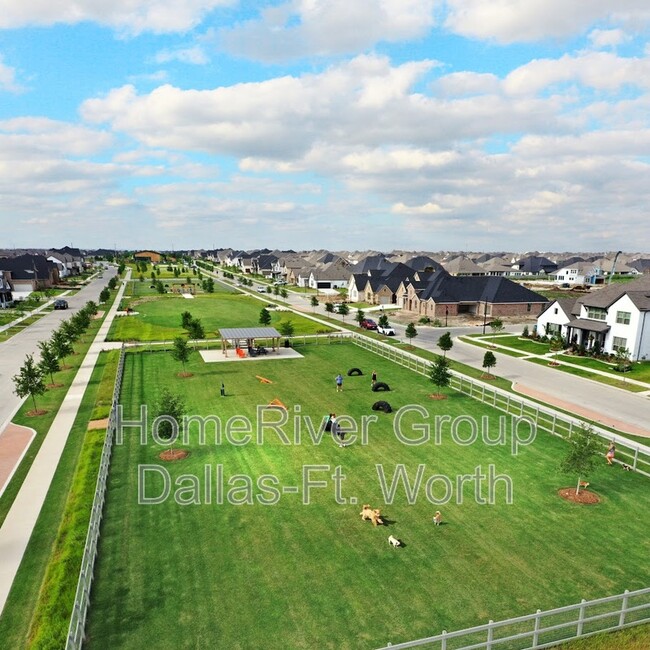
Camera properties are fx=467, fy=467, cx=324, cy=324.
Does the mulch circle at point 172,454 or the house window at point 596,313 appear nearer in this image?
the mulch circle at point 172,454

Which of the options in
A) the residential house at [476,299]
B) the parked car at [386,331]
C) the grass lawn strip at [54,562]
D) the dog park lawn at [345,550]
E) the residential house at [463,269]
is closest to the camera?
the grass lawn strip at [54,562]

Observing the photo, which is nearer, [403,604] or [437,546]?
[403,604]

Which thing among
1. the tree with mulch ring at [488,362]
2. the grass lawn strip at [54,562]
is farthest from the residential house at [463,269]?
the grass lawn strip at [54,562]

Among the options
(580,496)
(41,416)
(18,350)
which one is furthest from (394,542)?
(18,350)

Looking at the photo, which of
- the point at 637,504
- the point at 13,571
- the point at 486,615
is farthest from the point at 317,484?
the point at 637,504

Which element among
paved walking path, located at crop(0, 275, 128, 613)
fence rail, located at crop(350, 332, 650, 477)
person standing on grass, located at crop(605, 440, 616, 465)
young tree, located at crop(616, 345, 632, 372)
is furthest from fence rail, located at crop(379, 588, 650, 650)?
young tree, located at crop(616, 345, 632, 372)

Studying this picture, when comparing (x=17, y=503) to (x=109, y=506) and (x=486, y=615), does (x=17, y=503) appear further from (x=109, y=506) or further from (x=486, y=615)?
(x=486, y=615)

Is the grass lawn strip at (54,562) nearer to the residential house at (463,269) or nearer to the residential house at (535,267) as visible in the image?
the residential house at (463,269)
